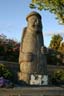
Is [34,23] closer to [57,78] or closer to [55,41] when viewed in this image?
[57,78]

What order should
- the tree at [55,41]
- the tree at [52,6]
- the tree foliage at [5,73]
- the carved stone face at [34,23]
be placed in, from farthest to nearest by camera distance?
1. the tree at [55,41]
2. the tree at [52,6]
3. the carved stone face at [34,23]
4. the tree foliage at [5,73]

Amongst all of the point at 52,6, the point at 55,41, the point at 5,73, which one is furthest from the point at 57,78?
the point at 55,41

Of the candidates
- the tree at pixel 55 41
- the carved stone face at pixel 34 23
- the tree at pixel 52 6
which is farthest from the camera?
the tree at pixel 55 41

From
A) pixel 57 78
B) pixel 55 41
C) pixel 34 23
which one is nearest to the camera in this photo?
pixel 34 23

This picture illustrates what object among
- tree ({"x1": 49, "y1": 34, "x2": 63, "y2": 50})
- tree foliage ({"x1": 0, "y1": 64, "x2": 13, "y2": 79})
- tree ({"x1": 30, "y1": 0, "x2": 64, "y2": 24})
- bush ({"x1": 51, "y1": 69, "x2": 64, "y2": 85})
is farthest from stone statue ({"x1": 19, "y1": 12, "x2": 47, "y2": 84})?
tree ({"x1": 49, "y1": 34, "x2": 63, "y2": 50})

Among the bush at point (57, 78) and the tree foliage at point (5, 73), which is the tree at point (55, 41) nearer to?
the bush at point (57, 78)

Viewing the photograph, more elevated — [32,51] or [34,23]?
[34,23]

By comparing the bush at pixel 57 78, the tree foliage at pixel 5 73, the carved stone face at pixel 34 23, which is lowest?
the bush at pixel 57 78

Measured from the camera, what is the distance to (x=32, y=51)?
13.4m

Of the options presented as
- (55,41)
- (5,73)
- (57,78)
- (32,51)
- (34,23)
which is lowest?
(57,78)

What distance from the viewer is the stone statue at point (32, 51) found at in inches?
516

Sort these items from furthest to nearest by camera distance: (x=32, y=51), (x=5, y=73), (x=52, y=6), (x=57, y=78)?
(x=52, y=6)
(x=57, y=78)
(x=32, y=51)
(x=5, y=73)

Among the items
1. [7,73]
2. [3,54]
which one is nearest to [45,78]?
[7,73]

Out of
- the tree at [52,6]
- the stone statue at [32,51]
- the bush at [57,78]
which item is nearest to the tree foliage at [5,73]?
the stone statue at [32,51]
